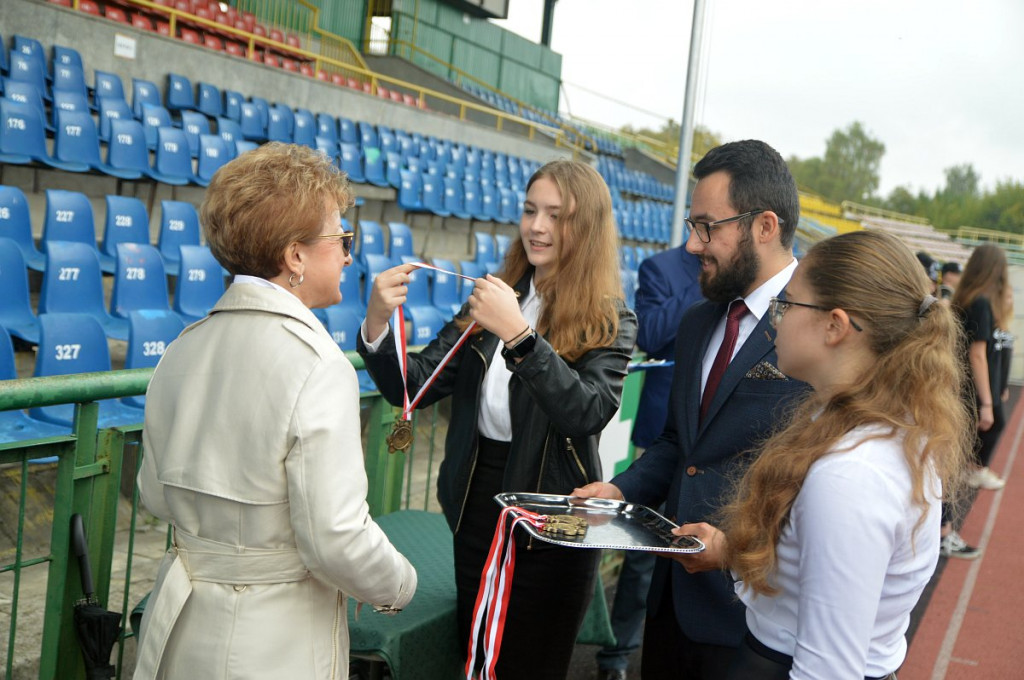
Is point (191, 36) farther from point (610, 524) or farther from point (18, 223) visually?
point (610, 524)

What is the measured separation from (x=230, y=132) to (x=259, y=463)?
8959mm

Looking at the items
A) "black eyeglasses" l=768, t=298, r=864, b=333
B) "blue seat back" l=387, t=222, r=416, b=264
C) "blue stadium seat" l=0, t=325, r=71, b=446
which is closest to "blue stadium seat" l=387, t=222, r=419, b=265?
"blue seat back" l=387, t=222, r=416, b=264

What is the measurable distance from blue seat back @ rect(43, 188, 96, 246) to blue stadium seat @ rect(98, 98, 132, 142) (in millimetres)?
2231

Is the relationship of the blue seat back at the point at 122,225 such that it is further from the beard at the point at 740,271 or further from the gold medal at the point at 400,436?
the beard at the point at 740,271

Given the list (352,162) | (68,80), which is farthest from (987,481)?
(68,80)

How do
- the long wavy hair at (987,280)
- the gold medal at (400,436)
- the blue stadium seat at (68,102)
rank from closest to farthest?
the gold medal at (400,436) < the long wavy hair at (987,280) < the blue stadium seat at (68,102)

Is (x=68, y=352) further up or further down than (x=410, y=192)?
further down

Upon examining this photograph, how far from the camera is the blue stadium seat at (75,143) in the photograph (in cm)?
719

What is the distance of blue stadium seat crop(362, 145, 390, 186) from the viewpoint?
10617 mm

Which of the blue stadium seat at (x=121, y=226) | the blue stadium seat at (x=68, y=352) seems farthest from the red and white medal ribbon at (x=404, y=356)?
the blue stadium seat at (x=121, y=226)

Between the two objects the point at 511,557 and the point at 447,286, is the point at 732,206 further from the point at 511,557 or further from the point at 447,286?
the point at 447,286

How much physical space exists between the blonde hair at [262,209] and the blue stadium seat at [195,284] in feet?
13.5

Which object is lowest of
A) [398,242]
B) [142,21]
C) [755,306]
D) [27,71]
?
[755,306]

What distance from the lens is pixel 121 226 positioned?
6.18 meters
